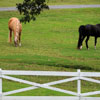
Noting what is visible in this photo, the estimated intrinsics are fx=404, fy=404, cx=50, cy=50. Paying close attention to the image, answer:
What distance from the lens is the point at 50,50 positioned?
28344 mm

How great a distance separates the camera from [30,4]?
21.3 m

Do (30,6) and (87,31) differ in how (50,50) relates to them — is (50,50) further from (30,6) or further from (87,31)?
(30,6)

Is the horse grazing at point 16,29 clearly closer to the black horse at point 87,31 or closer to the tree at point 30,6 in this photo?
the black horse at point 87,31

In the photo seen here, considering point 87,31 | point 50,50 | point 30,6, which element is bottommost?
point 50,50

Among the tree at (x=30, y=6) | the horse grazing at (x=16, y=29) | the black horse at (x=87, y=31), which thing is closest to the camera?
the tree at (x=30, y=6)

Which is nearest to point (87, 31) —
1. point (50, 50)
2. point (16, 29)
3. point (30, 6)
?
point (50, 50)

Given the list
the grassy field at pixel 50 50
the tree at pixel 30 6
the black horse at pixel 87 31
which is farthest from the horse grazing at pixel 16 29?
the tree at pixel 30 6

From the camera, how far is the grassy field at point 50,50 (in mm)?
22188

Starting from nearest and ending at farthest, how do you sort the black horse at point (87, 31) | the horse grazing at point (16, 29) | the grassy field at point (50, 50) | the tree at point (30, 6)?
the tree at point (30, 6) < the grassy field at point (50, 50) < the black horse at point (87, 31) < the horse grazing at point (16, 29)

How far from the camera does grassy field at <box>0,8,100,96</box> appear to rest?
72.8ft

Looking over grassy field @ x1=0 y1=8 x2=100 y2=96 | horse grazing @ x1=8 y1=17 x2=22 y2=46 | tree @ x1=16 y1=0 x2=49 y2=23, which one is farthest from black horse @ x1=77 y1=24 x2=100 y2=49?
tree @ x1=16 y1=0 x2=49 y2=23

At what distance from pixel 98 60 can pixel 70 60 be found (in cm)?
179

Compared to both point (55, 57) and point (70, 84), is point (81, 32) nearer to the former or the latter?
point (55, 57)

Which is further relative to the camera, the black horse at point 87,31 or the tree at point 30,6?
the black horse at point 87,31
